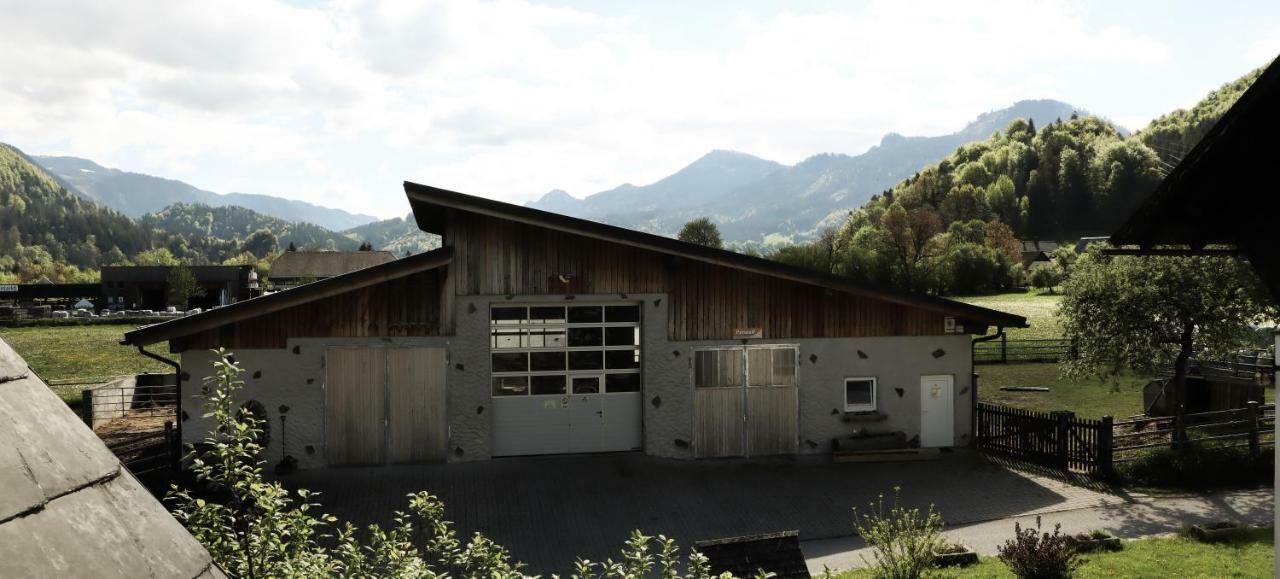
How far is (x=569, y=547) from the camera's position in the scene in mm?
12281

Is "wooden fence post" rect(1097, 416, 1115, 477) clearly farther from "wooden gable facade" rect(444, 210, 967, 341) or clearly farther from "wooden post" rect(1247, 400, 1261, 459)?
"wooden gable facade" rect(444, 210, 967, 341)

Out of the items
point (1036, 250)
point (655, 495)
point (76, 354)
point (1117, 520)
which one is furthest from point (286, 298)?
point (1036, 250)

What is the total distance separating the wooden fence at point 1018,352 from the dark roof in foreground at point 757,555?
88.6ft

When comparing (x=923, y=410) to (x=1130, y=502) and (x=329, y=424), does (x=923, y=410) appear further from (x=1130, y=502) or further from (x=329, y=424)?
(x=329, y=424)

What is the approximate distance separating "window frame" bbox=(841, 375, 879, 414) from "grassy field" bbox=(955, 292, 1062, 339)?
64.1 feet

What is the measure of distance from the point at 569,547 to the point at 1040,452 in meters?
10.5

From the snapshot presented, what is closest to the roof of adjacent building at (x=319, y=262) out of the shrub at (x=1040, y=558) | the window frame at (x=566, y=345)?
the window frame at (x=566, y=345)

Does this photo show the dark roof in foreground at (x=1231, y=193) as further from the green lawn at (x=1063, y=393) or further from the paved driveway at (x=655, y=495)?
the green lawn at (x=1063, y=393)

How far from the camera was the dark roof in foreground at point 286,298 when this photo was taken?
14.6 meters

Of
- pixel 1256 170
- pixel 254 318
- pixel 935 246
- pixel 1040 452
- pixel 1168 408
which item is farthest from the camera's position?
pixel 935 246

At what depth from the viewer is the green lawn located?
74.4ft

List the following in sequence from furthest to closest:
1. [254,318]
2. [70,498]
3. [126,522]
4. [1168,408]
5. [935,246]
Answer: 1. [935,246]
2. [1168,408]
3. [254,318]
4. [126,522]
5. [70,498]

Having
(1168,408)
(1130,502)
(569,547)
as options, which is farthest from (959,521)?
(1168,408)

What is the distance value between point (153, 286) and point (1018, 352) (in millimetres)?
76119
